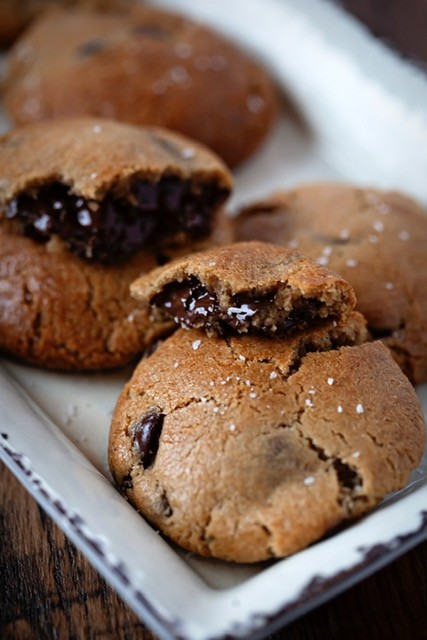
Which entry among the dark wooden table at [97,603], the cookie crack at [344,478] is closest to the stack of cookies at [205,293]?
the cookie crack at [344,478]

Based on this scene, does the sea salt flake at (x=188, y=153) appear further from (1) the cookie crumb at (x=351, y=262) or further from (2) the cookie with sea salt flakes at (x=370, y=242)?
(1) the cookie crumb at (x=351, y=262)

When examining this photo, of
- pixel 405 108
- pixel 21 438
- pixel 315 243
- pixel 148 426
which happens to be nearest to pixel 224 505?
pixel 148 426

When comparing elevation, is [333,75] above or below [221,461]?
above

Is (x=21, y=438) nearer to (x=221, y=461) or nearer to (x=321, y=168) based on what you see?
(x=221, y=461)

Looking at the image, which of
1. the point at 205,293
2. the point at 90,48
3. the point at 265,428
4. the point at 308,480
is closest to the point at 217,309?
the point at 205,293

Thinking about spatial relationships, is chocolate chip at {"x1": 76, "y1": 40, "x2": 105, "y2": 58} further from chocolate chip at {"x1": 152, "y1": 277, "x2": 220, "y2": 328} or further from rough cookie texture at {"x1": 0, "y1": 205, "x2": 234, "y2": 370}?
chocolate chip at {"x1": 152, "y1": 277, "x2": 220, "y2": 328}

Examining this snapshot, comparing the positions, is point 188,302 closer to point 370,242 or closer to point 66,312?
point 66,312
